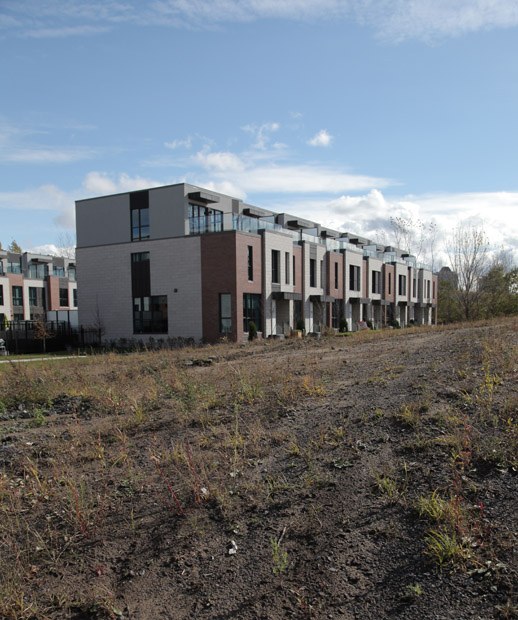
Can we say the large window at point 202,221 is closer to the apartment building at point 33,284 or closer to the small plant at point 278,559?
the apartment building at point 33,284

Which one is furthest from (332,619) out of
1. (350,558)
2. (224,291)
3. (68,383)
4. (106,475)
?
(224,291)

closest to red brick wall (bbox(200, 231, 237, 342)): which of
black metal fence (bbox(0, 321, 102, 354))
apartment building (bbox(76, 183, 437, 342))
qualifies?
apartment building (bbox(76, 183, 437, 342))

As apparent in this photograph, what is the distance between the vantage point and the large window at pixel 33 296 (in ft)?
177

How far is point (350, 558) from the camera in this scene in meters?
3.74

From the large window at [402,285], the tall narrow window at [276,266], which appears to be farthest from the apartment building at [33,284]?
the large window at [402,285]

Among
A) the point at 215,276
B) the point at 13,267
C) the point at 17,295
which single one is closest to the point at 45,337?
the point at 215,276

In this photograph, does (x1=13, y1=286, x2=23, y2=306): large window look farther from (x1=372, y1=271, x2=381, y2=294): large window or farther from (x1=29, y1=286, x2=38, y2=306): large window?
(x1=372, y1=271, x2=381, y2=294): large window

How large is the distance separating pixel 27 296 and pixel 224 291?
35.2 meters

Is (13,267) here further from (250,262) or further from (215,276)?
(250,262)

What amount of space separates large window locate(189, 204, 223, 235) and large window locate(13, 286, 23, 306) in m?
31.8

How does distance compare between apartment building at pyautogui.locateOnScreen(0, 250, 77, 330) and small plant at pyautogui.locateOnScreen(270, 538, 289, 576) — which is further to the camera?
apartment building at pyautogui.locateOnScreen(0, 250, 77, 330)

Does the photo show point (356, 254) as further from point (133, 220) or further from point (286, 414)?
point (286, 414)

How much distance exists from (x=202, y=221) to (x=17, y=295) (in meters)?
33.3

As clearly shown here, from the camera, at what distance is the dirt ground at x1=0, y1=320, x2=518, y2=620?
135 inches
